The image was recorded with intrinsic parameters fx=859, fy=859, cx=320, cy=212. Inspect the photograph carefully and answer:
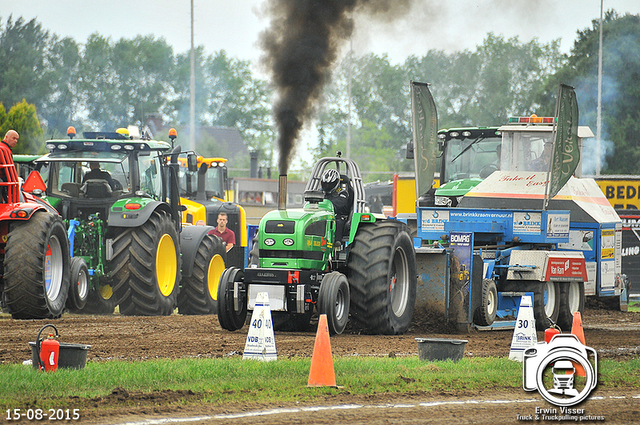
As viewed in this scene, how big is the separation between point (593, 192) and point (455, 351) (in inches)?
334

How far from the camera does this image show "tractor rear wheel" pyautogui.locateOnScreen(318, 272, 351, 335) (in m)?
9.95

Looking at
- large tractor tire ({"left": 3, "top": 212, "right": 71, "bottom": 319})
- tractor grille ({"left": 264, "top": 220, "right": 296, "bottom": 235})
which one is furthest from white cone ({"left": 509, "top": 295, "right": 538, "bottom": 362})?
large tractor tire ({"left": 3, "top": 212, "right": 71, "bottom": 319})

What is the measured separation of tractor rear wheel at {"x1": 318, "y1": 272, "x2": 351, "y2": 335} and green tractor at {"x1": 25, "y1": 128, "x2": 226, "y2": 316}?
3.52 metres

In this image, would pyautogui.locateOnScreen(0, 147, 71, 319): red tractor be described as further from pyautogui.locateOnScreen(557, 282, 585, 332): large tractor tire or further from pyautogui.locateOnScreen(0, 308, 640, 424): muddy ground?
pyautogui.locateOnScreen(557, 282, 585, 332): large tractor tire

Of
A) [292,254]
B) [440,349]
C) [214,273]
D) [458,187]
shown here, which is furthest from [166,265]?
[440,349]

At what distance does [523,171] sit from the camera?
→ 1513 centimetres

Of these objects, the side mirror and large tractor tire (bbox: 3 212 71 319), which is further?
the side mirror

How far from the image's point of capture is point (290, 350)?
9.21m

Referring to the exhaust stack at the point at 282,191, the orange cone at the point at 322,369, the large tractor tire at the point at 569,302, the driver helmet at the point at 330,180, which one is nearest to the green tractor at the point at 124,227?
the exhaust stack at the point at 282,191

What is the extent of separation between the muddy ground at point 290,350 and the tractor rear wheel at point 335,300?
21 cm

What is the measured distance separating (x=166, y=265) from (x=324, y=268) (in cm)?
384

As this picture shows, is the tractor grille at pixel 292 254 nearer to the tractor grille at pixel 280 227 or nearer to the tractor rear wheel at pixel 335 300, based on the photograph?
the tractor grille at pixel 280 227

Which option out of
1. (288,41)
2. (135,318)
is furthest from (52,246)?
(288,41)

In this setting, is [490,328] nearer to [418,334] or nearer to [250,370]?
[418,334]
